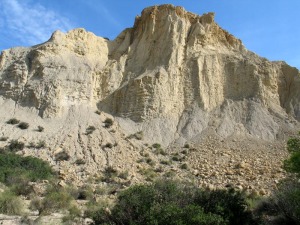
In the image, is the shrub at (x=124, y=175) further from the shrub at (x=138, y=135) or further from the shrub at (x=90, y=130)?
the shrub at (x=90, y=130)

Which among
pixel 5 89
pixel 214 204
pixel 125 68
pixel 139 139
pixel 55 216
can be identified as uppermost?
pixel 125 68

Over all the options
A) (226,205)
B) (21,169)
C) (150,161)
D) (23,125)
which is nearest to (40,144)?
(23,125)

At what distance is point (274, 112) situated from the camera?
101ft

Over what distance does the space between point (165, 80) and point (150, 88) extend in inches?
58.3

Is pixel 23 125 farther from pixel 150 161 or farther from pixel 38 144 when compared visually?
pixel 150 161

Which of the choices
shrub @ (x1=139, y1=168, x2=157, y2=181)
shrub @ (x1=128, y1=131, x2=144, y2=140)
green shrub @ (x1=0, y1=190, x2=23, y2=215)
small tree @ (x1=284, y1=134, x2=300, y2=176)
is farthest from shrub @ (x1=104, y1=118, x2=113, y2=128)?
small tree @ (x1=284, y1=134, x2=300, y2=176)

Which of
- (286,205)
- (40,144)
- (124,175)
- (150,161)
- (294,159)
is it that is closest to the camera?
(294,159)

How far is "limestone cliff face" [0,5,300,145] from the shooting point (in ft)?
97.9

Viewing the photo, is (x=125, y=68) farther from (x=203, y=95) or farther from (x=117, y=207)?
(x=117, y=207)

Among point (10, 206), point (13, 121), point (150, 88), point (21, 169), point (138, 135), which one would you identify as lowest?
point (10, 206)

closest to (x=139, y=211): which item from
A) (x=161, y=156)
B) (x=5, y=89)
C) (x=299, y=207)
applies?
(x=299, y=207)

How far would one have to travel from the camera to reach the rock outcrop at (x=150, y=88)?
28500mm

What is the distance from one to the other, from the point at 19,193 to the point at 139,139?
10598mm

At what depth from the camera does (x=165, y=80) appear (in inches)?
1241
